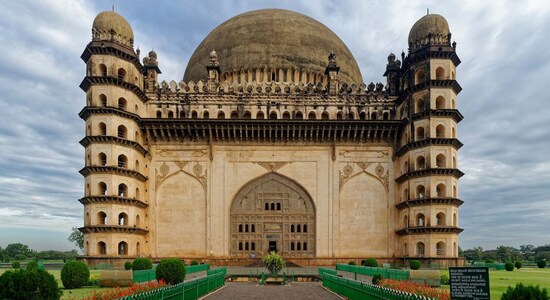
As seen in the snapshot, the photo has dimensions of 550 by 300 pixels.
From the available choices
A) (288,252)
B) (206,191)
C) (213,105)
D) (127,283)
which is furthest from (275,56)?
(127,283)

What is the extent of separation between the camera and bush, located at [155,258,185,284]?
2033cm

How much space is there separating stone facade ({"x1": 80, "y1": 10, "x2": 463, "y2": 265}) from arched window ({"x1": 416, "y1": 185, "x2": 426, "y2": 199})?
0.41 feet

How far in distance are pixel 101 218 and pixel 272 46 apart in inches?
740

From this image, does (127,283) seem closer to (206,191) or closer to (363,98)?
(206,191)

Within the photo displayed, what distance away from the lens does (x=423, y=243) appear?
33.3m

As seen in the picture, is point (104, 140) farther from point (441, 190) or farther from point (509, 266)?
point (509, 266)

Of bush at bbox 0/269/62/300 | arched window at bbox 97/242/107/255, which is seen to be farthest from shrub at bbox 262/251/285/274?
bush at bbox 0/269/62/300

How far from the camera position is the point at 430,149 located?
33719 millimetres

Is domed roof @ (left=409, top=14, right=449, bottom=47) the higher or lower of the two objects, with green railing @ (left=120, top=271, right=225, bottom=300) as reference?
higher

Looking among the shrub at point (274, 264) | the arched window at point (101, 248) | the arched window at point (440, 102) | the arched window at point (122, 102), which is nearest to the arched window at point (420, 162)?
the arched window at point (440, 102)

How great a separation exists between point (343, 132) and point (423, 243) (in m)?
9.08

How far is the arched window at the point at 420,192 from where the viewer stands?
113 ft

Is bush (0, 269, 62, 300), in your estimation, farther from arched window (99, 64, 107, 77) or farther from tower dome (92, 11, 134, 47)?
tower dome (92, 11, 134, 47)

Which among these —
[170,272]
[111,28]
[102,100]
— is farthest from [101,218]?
[170,272]
